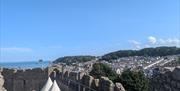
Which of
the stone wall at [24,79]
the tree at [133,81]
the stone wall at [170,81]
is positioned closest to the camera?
the stone wall at [170,81]

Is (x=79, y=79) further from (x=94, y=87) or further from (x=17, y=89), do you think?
(x=17, y=89)

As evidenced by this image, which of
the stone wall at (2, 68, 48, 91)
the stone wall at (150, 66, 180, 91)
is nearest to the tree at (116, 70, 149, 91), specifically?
the stone wall at (2, 68, 48, 91)

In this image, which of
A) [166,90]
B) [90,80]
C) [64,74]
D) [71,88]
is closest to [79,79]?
[71,88]

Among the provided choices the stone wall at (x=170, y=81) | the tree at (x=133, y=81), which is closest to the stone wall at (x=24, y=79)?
the tree at (x=133, y=81)

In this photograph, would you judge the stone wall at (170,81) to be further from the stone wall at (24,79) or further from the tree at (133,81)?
the tree at (133,81)

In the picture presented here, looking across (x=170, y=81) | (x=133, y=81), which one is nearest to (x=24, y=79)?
(x=133, y=81)

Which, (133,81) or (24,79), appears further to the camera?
(133,81)

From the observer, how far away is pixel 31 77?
32375mm

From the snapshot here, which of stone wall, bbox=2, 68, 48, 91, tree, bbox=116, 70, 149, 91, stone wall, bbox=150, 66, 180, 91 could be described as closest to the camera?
stone wall, bbox=150, 66, 180, 91

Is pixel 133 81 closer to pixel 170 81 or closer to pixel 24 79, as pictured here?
pixel 24 79

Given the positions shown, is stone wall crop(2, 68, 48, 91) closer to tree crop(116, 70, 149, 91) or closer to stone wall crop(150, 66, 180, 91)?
tree crop(116, 70, 149, 91)

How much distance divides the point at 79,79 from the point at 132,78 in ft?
42.1

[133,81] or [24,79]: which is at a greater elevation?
[24,79]

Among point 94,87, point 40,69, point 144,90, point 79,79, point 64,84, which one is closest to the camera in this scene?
point 94,87
